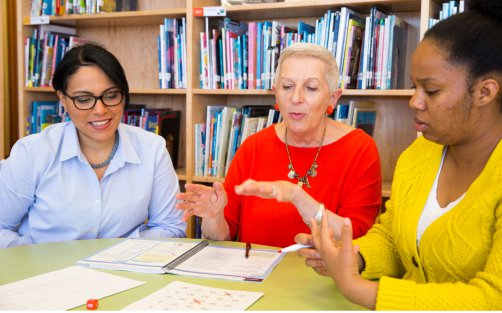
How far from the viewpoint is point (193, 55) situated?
2707mm

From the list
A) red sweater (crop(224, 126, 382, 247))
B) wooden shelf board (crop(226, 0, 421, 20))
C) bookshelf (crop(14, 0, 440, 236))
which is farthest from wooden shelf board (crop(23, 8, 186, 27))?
red sweater (crop(224, 126, 382, 247))

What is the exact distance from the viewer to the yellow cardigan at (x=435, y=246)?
986 millimetres

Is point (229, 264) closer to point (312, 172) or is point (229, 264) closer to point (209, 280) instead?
point (209, 280)

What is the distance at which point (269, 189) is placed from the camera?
128 cm

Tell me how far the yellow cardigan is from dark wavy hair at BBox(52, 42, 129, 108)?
1.06 metres

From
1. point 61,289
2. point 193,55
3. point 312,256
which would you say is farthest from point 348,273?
point 193,55

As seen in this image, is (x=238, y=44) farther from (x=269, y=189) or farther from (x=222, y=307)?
(x=222, y=307)

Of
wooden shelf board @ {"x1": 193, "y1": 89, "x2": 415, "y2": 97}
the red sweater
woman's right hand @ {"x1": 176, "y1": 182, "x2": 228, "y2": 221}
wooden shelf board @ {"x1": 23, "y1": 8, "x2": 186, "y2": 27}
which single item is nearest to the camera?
woman's right hand @ {"x1": 176, "y1": 182, "x2": 228, "y2": 221}

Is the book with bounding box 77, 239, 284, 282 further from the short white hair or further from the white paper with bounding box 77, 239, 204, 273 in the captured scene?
the short white hair

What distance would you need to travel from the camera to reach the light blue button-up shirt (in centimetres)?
177

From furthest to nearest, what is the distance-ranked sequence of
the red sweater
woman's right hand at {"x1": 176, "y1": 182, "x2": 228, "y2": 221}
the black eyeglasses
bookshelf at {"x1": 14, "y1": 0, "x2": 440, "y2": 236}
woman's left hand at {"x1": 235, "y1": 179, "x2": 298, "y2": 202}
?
bookshelf at {"x1": 14, "y1": 0, "x2": 440, "y2": 236} < the black eyeglasses < the red sweater < woman's right hand at {"x1": 176, "y1": 182, "x2": 228, "y2": 221} < woman's left hand at {"x1": 235, "y1": 179, "x2": 298, "y2": 202}

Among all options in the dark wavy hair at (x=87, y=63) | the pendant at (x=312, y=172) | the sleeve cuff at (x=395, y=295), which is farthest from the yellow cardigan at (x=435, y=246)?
the dark wavy hair at (x=87, y=63)

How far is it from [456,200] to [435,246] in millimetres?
116

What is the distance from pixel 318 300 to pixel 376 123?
5.61ft
